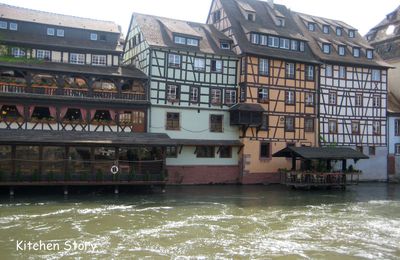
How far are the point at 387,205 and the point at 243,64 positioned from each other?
15165 mm

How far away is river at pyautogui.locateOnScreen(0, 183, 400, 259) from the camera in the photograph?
14.9 m

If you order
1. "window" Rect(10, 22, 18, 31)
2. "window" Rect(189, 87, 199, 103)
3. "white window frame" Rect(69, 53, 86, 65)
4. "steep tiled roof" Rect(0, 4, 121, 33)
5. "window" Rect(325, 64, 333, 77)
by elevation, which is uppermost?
"steep tiled roof" Rect(0, 4, 121, 33)

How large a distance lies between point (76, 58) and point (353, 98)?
23335 mm

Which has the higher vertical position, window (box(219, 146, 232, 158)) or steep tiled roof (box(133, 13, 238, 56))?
steep tiled roof (box(133, 13, 238, 56))

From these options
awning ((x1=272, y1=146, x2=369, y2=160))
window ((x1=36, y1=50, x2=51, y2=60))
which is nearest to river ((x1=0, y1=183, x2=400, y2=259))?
awning ((x1=272, y1=146, x2=369, y2=160))

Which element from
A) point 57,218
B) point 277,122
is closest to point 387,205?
point 277,122

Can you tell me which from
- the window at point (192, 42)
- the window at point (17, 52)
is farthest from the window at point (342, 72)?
the window at point (17, 52)

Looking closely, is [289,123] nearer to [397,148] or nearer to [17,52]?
[397,148]

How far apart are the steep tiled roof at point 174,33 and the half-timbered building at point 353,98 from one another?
9.00 metres

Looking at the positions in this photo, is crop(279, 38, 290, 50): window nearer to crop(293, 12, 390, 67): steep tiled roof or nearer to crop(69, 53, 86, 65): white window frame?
crop(293, 12, 390, 67): steep tiled roof

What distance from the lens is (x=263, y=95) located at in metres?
36.3

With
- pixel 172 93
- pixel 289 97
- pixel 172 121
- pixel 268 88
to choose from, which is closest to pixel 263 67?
pixel 268 88

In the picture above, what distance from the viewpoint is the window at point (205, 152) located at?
34.4 m

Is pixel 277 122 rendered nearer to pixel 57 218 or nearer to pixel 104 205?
pixel 104 205
